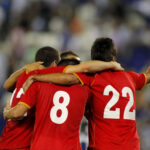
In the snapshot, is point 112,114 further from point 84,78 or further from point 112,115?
point 84,78

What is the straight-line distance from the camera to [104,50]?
3.18 metres

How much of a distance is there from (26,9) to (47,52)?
423cm

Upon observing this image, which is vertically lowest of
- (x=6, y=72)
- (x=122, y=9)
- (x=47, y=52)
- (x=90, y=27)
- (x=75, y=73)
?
(x=75, y=73)

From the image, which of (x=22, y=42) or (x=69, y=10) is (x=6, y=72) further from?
(x=69, y=10)

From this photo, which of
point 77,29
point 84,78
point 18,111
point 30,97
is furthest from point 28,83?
point 77,29

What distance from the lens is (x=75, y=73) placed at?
2975mm

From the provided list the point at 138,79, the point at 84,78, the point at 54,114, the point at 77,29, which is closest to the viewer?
the point at 54,114

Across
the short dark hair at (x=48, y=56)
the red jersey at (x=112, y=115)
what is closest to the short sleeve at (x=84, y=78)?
the red jersey at (x=112, y=115)

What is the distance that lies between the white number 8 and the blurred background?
11.9 ft

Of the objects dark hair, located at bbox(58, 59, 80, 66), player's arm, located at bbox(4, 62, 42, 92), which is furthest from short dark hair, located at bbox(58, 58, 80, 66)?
player's arm, located at bbox(4, 62, 42, 92)

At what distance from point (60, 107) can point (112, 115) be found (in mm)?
470

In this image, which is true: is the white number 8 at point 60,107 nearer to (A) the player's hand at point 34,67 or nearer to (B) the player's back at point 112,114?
(B) the player's back at point 112,114

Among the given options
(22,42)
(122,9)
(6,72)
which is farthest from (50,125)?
(122,9)

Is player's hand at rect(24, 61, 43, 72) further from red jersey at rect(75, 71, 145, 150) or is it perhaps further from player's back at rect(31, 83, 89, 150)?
red jersey at rect(75, 71, 145, 150)
